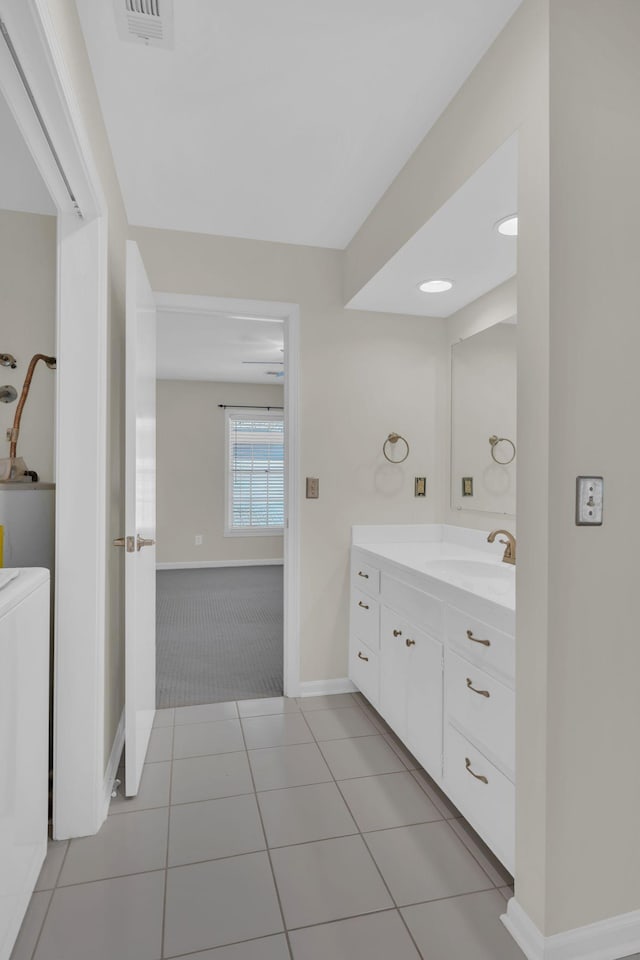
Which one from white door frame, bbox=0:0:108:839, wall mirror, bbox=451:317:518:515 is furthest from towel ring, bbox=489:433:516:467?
white door frame, bbox=0:0:108:839

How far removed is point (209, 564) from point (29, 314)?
16.7 feet

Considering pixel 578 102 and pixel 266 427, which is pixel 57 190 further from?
pixel 266 427

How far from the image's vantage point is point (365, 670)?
275 cm

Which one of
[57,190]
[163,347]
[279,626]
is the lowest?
[279,626]

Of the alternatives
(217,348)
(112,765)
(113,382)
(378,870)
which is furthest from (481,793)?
(217,348)

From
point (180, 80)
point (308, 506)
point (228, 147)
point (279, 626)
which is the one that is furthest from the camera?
point (279, 626)

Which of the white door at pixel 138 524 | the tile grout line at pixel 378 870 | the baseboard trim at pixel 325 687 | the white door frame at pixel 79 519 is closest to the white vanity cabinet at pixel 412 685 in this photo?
the tile grout line at pixel 378 870

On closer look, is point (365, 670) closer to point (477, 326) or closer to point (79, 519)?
point (79, 519)

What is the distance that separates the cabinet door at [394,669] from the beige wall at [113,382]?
3.84 ft

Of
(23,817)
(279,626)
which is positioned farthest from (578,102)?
(279,626)

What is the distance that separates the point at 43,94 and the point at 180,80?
0.70 metres

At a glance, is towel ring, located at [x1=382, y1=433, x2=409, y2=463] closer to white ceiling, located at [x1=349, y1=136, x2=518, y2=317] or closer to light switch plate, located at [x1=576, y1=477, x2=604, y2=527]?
white ceiling, located at [x1=349, y1=136, x2=518, y2=317]

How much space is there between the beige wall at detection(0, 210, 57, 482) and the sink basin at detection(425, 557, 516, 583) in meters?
1.70

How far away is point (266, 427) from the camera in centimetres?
735
